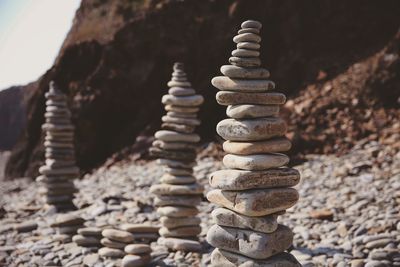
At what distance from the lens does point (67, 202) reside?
10289mm

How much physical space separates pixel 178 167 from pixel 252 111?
9.34 feet

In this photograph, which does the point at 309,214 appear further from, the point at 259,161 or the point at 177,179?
the point at 259,161

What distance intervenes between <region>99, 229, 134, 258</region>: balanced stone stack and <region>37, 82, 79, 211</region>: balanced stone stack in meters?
3.31

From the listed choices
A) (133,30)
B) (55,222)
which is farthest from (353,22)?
(55,222)

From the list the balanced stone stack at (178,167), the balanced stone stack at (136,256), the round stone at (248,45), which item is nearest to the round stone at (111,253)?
the balanced stone stack at (136,256)

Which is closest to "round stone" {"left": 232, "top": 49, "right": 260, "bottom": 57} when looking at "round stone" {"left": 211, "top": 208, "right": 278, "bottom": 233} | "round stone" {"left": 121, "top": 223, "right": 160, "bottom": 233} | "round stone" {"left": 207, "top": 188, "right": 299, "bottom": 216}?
"round stone" {"left": 207, "top": 188, "right": 299, "bottom": 216}

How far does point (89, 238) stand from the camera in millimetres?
7711

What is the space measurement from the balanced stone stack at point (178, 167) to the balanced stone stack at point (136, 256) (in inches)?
24.4

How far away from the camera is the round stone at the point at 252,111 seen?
509 cm

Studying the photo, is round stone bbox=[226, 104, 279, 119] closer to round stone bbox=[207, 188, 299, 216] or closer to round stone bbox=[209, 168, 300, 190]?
round stone bbox=[209, 168, 300, 190]

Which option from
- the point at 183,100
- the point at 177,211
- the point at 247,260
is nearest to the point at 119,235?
the point at 177,211

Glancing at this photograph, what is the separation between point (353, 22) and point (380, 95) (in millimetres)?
3416

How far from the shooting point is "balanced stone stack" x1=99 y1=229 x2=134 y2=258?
7.10 m

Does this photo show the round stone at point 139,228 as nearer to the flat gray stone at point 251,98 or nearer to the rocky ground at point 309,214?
the rocky ground at point 309,214
